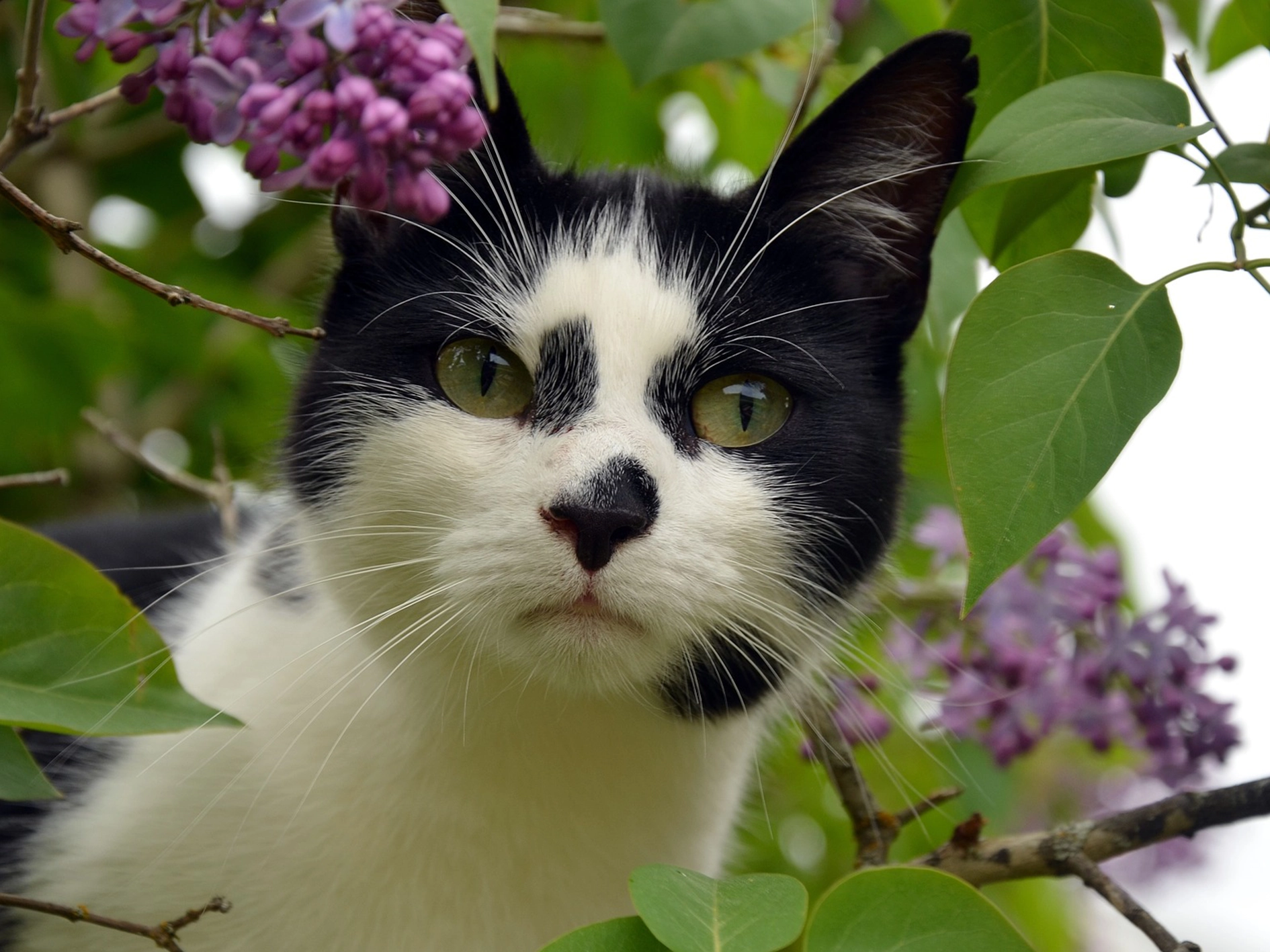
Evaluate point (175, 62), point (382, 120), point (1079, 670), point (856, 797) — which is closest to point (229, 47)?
point (175, 62)

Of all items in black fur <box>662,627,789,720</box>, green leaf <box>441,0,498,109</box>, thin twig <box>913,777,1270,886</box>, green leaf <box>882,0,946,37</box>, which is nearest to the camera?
green leaf <box>441,0,498,109</box>

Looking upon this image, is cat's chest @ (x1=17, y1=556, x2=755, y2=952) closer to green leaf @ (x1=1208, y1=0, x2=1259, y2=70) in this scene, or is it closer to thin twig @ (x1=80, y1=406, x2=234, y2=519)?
thin twig @ (x1=80, y1=406, x2=234, y2=519)

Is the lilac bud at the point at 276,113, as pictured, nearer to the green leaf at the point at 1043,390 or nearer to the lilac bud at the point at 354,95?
the lilac bud at the point at 354,95

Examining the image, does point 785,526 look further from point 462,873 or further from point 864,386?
point 462,873

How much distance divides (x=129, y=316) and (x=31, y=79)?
1401 mm

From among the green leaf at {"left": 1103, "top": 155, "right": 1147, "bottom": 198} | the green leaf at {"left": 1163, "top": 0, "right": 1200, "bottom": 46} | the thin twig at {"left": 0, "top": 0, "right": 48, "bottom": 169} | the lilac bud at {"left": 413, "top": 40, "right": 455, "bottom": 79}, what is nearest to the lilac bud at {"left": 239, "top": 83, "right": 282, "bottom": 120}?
the lilac bud at {"left": 413, "top": 40, "right": 455, "bottom": 79}

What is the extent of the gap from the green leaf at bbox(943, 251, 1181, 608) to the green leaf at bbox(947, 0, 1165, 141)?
333 mm

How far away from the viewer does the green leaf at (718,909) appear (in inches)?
35.3

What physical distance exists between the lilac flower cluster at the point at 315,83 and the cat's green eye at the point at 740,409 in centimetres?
50

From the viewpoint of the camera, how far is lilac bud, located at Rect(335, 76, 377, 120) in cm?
85

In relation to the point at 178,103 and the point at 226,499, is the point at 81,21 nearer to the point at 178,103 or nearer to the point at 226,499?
the point at 178,103

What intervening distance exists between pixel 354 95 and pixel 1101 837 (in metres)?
1.06

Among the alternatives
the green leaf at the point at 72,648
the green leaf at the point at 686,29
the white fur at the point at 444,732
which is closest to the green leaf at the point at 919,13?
the green leaf at the point at 686,29

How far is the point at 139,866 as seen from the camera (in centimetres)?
141
